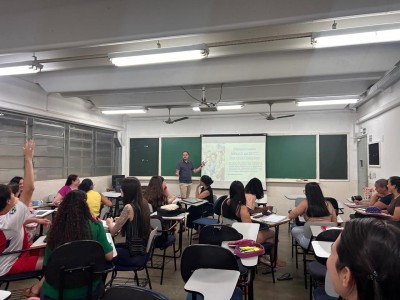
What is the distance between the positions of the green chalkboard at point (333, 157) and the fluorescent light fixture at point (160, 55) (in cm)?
504

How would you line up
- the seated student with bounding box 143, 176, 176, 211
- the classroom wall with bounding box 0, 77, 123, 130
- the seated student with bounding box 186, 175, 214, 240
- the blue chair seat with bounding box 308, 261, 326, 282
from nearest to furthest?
the blue chair seat with bounding box 308, 261, 326, 282 → the seated student with bounding box 143, 176, 176, 211 → the classroom wall with bounding box 0, 77, 123, 130 → the seated student with bounding box 186, 175, 214, 240

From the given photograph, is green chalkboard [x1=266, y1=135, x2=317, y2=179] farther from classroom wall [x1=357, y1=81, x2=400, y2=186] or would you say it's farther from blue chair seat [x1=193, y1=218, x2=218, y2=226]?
blue chair seat [x1=193, y1=218, x2=218, y2=226]

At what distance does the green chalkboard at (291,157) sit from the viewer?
7.14m

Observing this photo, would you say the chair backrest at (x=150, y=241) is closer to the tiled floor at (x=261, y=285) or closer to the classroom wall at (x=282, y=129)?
the tiled floor at (x=261, y=285)

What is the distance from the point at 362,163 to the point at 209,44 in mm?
5168

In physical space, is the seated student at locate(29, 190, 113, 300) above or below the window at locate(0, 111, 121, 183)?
below

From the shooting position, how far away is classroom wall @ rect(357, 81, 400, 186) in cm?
456

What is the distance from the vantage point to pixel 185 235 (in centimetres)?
570

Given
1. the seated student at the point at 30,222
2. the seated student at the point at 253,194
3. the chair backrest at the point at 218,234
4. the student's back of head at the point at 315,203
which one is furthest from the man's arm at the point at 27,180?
Answer: the student's back of head at the point at 315,203

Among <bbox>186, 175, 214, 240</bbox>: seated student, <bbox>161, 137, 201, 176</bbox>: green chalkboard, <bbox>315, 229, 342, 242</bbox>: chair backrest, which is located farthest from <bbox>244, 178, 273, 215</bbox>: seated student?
<bbox>161, 137, 201, 176</bbox>: green chalkboard

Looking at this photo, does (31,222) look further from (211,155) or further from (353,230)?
(211,155)

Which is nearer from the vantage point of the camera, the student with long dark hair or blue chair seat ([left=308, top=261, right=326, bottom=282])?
blue chair seat ([left=308, top=261, right=326, bottom=282])

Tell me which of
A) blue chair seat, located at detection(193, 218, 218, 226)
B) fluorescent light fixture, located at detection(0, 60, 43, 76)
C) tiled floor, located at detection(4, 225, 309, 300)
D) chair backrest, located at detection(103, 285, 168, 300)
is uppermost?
fluorescent light fixture, located at detection(0, 60, 43, 76)

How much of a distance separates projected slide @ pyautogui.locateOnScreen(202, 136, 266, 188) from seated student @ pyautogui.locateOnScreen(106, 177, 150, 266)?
191 inches
